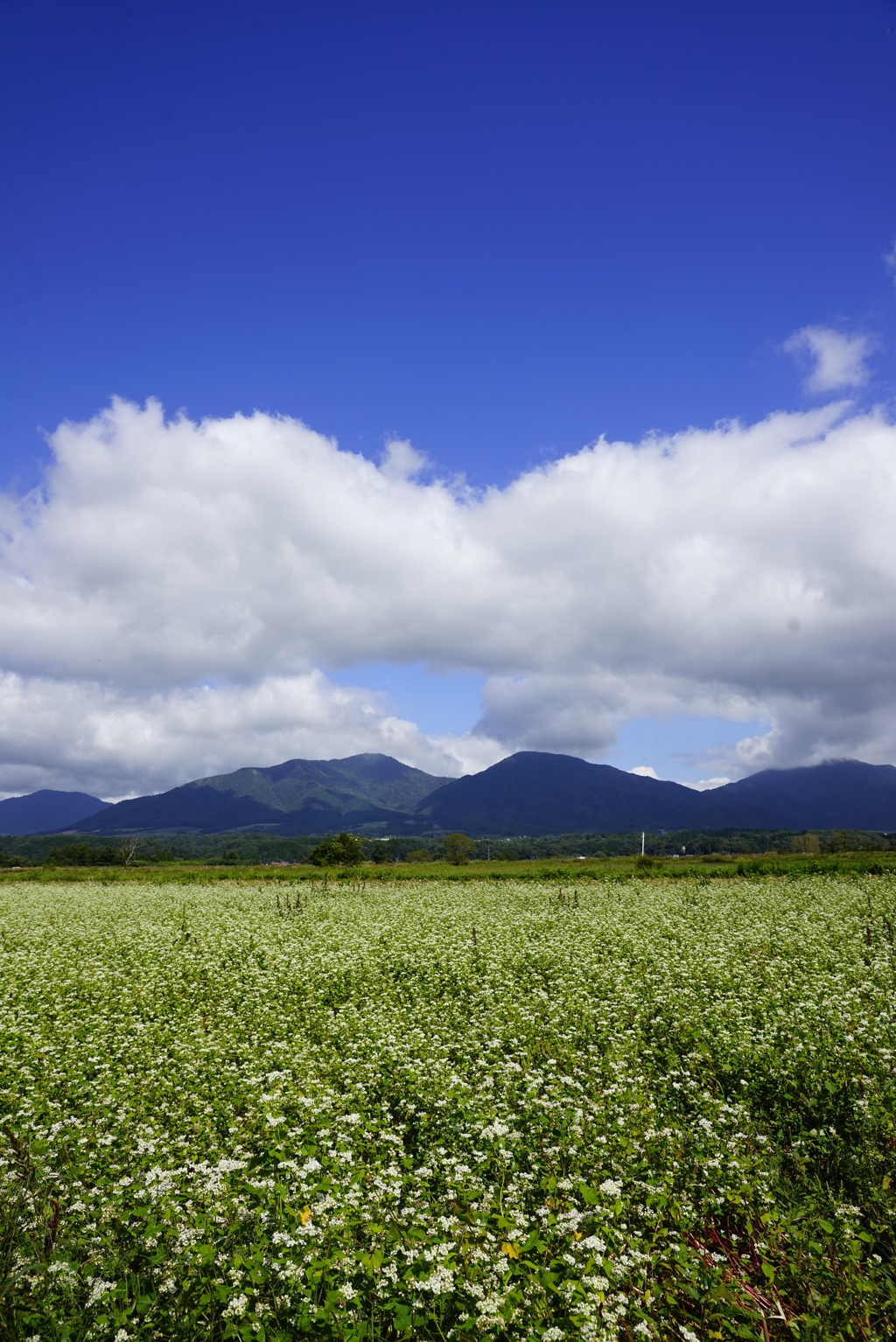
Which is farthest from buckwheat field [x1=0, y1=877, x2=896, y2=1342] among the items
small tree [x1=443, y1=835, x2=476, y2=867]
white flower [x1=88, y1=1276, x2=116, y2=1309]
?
small tree [x1=443, y1=835, x2=476, y2=867]

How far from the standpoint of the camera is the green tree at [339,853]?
8162 cm

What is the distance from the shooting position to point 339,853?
270 feet

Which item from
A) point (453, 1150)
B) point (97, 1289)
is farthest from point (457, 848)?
point (97, 1289)

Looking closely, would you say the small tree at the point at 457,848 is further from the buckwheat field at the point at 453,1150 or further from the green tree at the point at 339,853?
the buckwheat field at the point at 453,1150

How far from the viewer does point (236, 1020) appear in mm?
12109

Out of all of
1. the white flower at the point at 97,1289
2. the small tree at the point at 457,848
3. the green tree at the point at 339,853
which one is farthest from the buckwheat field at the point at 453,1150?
the small tree at the point at 457,848

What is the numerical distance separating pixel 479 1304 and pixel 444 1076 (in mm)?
4322

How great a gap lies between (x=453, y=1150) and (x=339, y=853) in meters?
78.3

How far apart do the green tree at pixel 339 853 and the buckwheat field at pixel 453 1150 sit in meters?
67.5

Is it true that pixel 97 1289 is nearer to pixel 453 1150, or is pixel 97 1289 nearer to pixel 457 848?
pixel 453 1150

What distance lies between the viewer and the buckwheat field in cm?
512

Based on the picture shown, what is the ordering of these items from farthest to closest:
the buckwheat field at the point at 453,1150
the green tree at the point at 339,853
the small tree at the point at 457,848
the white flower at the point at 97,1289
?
1. the small tree at the point at 457,848
2. the green tree at the point at 339,853
3. the buckwheat field at the point at 453,1150
4. the white flower at the point at 97,1289

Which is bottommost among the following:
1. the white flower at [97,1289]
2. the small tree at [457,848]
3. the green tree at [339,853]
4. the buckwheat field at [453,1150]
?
the small tree at [457,848]

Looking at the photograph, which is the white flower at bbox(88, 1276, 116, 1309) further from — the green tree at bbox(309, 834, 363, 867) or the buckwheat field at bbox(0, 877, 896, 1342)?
the green tree at bbox(309, 834, 363, 867)
